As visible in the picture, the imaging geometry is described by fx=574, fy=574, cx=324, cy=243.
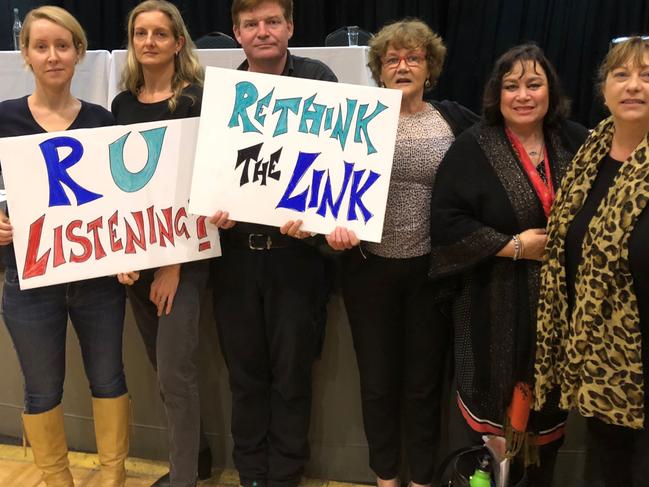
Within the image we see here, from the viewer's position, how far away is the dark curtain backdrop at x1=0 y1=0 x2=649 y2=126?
14.5 feet

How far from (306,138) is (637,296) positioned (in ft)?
2.59

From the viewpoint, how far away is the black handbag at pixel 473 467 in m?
1.46

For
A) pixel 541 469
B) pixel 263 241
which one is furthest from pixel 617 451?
pixel 263 241

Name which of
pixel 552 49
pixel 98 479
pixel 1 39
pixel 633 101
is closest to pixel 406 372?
pixel 633 101

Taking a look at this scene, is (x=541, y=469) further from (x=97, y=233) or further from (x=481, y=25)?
(x=481, y=25)

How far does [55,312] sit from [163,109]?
0.58m

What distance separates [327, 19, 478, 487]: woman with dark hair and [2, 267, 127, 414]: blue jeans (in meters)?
0.61

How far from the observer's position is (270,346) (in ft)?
5.12

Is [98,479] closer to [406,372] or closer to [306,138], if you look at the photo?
[406,372]

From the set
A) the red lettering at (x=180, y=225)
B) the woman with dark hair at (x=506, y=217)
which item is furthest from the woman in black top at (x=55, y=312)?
the woman with dark hair at (x=506, y=217)

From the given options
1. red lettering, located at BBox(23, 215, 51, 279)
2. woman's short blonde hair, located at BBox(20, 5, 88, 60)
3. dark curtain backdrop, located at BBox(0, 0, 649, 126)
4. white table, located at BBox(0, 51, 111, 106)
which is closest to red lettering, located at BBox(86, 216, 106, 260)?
red lettering, located at BBox(23, 215, 51, 279)

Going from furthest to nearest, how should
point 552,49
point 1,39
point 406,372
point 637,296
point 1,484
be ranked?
point 1,39 < point 552,49 < point 1,484 < point 406,372 < point 637,296

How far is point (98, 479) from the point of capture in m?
1.83

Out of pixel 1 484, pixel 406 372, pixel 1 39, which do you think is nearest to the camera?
pixel 406 372
